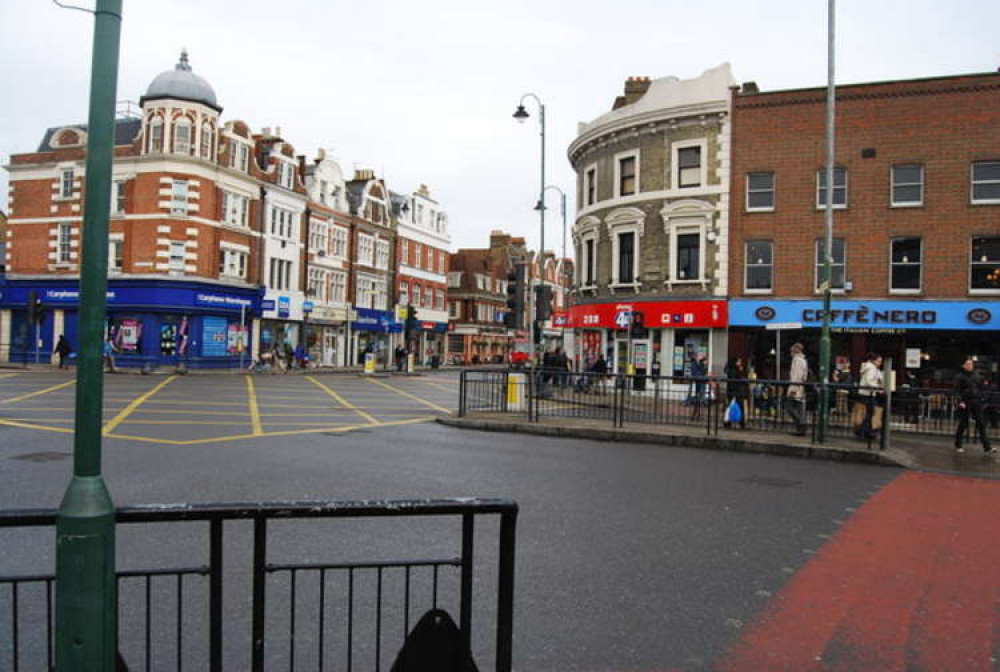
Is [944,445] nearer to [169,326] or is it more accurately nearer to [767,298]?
[767,298]

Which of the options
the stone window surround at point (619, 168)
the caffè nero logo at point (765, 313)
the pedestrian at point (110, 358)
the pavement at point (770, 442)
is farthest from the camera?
the pedestrian at point (110, 358)

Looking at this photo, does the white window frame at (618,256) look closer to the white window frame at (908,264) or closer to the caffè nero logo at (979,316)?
the white window frame at (908,264)

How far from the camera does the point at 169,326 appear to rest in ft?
129

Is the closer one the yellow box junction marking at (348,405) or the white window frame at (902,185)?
the yellow box junction marking at (348,405)

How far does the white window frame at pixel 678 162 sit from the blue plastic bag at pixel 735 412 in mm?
14331

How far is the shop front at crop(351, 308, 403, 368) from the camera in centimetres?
5516

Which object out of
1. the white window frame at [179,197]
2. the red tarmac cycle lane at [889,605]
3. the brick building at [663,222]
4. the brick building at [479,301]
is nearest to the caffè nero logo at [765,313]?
the brick building at [663,222]

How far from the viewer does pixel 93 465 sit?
9.48 feet

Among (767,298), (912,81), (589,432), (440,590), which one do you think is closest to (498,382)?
(589,432)

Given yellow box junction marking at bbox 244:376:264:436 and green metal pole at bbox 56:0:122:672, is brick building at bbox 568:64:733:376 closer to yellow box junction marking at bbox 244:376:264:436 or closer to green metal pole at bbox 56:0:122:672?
yellow box junction marking at bbox 244:376:264:436

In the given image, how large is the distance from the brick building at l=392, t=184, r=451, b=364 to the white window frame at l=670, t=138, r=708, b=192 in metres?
34.5

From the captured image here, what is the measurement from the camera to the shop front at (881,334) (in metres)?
24.3

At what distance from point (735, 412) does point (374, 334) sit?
4544 centimetres

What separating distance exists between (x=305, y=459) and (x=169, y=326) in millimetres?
31633
